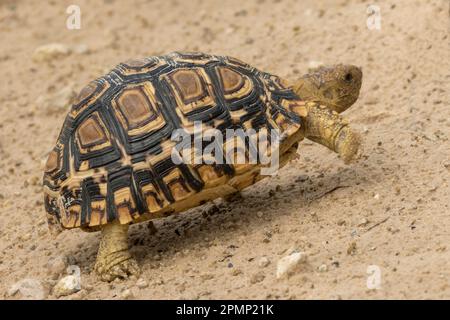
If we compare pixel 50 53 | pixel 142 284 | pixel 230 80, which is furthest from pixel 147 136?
pixel 50 53

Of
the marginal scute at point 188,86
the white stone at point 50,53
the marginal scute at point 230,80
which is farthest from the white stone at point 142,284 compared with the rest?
the white stone at point 50,53

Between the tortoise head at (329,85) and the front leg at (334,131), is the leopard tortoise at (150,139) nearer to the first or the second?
the front leg at (334,131)

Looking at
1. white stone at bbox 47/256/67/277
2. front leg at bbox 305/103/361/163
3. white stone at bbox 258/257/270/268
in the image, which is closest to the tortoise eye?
front leg at bbox 305/103/361/163

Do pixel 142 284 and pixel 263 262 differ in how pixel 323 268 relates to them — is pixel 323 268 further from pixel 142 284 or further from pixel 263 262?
pixel 142 284

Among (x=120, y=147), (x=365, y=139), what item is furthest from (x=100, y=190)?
(x=365, y=139)

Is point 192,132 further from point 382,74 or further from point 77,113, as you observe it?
point 382,74

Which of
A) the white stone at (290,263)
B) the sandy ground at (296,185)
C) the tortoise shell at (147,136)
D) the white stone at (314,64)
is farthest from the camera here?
the white stone at (314,64)
